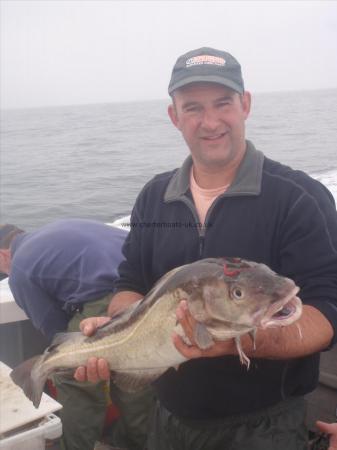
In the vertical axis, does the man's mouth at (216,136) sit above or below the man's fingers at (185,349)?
above

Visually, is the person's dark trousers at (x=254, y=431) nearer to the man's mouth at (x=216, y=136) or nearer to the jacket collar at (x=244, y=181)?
the jacket collar at (x=244, y=181)

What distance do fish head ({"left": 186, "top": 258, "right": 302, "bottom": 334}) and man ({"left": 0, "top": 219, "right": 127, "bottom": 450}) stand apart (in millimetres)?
2274

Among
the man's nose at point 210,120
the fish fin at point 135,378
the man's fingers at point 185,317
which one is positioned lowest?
the fish fin at point 135,378

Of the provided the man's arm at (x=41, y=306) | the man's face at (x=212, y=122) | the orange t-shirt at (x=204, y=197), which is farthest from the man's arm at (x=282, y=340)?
the man's arm at (x=41, y=306)

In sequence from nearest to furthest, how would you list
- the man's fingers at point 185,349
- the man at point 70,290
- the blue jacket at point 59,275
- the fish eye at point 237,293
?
the fish eye at point 237,293, the man's fingers at point 185,349, the man at point 70,290, the blue jacket at point 59,275

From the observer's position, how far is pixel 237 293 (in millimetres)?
2182

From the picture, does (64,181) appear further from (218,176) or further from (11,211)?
(218,176)

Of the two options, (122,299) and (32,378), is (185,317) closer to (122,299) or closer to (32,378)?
(122,299)

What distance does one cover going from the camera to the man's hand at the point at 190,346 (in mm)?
2330

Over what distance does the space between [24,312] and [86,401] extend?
1205 millimetres

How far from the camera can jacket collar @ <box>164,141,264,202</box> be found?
2855mm

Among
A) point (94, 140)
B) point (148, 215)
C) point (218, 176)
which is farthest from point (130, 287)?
point (94, 140)

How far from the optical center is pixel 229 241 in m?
2.87

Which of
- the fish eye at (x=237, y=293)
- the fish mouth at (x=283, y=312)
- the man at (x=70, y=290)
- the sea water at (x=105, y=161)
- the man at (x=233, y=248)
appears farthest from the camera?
the sea water at (x=105, y=161)
